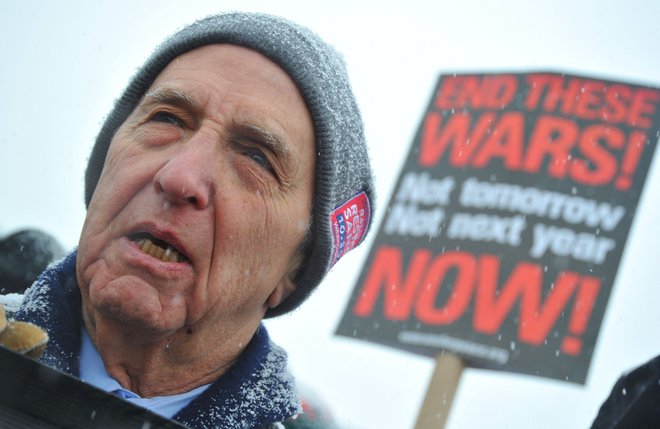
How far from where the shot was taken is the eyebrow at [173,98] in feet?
6.59

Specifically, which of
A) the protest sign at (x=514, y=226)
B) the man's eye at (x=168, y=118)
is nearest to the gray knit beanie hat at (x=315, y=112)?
the man's eye at (x=168, y=118)

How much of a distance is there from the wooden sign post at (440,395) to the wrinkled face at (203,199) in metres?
6.52

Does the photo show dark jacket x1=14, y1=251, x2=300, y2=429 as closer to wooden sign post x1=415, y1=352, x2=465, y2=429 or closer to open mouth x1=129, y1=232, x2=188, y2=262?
open mouth x1=129, y1=232, x2=188, y2=262

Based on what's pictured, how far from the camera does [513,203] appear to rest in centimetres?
990

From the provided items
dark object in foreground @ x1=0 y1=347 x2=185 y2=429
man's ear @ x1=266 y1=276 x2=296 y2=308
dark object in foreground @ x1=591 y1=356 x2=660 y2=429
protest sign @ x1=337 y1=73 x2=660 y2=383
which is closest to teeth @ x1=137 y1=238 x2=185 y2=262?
man's ear @ x1=266 y1=276 x2=296 y2=308

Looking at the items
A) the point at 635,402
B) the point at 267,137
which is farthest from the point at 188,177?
the point at 635,402

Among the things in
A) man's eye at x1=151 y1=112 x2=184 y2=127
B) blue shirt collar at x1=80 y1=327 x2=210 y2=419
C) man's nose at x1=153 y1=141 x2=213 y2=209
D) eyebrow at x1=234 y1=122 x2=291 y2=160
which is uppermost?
eyebrow at x1=234 y1=122 x2=291 y2=160

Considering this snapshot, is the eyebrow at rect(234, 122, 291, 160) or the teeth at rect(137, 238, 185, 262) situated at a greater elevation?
the eyebrow at rect(234, 122, 291, 160)

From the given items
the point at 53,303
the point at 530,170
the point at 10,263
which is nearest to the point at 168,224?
the point at 53,303

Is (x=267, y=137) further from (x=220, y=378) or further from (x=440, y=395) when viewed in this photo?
(x=440, y=395)

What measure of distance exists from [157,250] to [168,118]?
1.42 feet

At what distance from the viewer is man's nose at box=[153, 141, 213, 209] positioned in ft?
5.70

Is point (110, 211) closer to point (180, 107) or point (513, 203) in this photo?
point (180, 107)

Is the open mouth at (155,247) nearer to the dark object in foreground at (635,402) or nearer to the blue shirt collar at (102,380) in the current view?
the blue shirt collar at (102,380)
